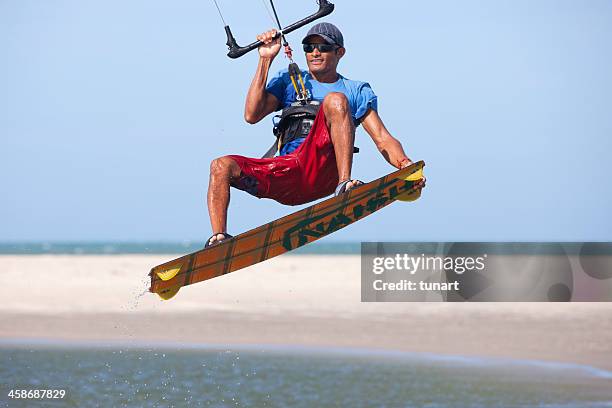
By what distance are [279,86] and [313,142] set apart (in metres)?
0.65

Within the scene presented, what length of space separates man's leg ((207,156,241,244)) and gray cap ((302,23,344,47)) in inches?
56.8

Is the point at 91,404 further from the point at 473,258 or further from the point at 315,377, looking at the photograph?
the point at 473,258

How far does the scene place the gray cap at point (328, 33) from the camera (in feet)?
33.9

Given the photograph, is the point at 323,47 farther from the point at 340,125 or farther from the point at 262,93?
the point at 340,125

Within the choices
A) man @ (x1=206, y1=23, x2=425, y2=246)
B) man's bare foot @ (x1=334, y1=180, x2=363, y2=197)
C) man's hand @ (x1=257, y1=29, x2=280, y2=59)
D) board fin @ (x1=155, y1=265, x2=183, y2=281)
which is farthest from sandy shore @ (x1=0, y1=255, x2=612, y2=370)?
man's hand @ (x1=257, y1=29, x2=280, y2=59)

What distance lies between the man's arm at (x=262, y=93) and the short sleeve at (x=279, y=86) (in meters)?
0.05

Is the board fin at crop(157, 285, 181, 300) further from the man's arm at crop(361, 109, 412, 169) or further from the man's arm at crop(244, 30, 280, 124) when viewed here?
the man's arm at crop(361, 109, 412, 169)

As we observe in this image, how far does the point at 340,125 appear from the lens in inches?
395

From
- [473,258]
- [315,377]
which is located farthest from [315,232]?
[473,258]

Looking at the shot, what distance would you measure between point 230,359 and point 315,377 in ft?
13.5

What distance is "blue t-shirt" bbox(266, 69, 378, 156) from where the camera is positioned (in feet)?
34.7

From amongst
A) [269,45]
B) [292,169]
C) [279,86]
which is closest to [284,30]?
[269,45]

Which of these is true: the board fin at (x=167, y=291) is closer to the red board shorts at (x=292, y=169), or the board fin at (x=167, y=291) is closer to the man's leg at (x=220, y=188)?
the man's leg at (x=220, y=188)

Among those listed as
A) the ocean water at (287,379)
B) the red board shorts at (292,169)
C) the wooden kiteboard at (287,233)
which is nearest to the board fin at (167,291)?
the wooden kiteboard at (287,233)
